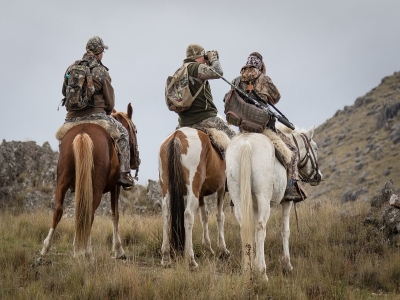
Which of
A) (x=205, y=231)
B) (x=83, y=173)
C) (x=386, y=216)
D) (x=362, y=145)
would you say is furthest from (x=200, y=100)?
(x=362, y=145)

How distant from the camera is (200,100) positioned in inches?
384

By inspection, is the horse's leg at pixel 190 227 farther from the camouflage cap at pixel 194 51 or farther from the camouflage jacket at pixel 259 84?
the camouflage cap at pixel 194 51

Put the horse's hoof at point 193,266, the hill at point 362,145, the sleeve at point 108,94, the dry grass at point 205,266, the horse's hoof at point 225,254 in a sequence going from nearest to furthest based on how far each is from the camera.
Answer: the dry grass at point 205,266
the horse's hoof at point 193,266
the sleeve at point 108,94
the horse's hoof at point 225,254
the hill at point 362,145

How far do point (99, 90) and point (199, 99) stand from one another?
5.84 feet

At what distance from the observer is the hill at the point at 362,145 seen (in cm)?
4769

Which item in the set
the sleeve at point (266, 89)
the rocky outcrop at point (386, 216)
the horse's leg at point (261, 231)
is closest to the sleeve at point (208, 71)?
the sleeve at point (266, 89)

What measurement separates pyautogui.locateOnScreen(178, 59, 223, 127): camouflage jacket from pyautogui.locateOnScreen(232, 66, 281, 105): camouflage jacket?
0.90 metres

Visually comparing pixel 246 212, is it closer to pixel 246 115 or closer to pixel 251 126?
pixel 251 126

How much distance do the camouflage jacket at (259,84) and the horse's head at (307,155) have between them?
137 cm

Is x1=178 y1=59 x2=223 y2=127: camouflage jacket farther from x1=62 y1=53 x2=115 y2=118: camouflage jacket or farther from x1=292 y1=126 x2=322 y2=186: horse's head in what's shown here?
x1=292 y1=126 x2=322 y2=186: horse's head

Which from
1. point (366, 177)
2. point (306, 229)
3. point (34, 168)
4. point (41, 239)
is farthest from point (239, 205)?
point (366, 177)

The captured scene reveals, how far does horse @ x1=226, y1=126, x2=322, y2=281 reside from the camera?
24.0 feet

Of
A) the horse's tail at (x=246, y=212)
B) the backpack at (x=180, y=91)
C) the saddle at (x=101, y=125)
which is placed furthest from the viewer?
the backpack at (x=180, y=91)

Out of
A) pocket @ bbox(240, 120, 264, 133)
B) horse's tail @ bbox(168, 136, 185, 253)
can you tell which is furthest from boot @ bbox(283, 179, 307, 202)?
horse's tail @ bbox(168, 136, 185, 253)
